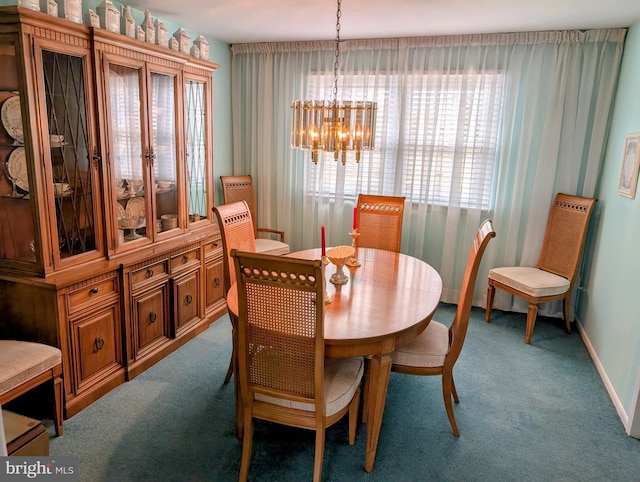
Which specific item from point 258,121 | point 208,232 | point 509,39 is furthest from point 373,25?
point 208,232

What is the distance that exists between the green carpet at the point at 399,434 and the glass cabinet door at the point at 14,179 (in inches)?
39.7

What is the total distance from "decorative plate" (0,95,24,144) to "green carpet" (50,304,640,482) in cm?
160

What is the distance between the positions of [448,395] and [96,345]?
2086 mm

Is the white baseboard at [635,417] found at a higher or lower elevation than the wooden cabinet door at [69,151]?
lower

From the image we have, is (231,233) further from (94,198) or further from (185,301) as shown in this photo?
(185,301)

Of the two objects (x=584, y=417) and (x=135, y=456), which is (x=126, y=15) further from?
(x=584, y=417)

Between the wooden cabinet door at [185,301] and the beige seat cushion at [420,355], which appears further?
the wooden cabinet door at [185,301]

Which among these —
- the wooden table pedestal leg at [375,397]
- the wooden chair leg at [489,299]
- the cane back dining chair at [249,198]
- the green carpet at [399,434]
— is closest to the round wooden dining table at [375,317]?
the wooden table pedestal leg at [375,397]

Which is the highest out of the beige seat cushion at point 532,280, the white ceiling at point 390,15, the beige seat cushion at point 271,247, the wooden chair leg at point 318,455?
the white ceiling at point 390,15

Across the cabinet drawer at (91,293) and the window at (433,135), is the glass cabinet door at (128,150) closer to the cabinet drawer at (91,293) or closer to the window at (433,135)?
the cabinet drawer at (91,293)

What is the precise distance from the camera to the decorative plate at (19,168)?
2414mm

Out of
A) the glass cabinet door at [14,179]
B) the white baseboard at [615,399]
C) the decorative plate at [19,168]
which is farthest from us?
the white baseboard at [615,399]

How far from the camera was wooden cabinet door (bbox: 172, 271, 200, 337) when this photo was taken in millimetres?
3379

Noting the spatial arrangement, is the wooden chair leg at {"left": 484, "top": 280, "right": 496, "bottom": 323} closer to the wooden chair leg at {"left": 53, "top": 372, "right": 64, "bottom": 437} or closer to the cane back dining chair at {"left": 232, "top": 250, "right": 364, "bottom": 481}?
the cane back dining chair at {"left": 232, "top": 250, "right": 364, "bottom": 481}
